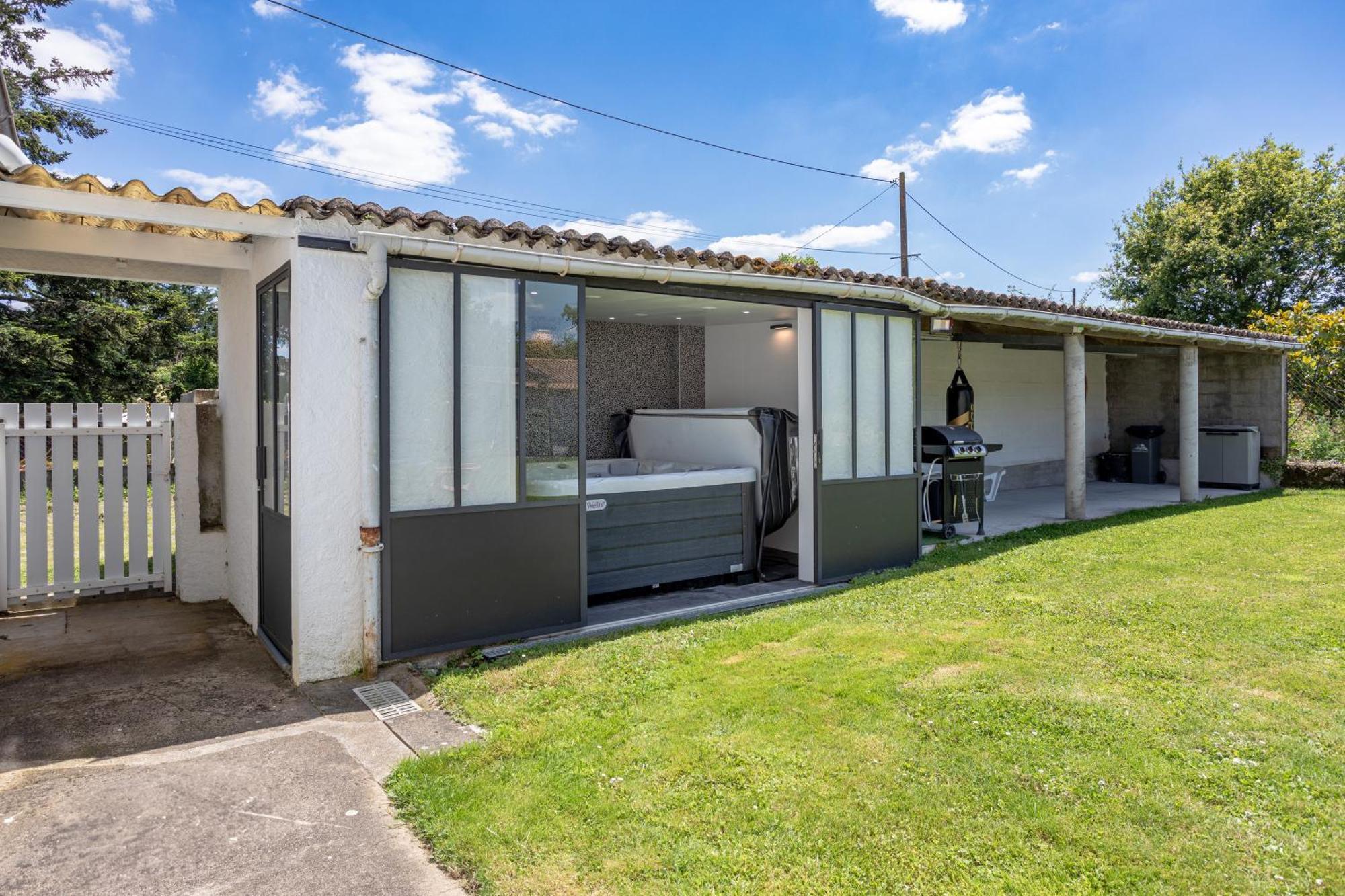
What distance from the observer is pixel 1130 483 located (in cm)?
1521

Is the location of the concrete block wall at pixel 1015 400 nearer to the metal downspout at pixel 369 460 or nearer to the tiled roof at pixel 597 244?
the tiled roof at pixel 597 244

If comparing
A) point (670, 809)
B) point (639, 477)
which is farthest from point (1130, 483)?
point (670, 809)

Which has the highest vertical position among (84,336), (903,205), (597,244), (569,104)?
(903,205)

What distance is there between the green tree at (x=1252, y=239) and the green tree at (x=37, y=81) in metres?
31.1

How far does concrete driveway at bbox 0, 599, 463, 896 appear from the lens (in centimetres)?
265

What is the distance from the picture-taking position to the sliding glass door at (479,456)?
15.5ft

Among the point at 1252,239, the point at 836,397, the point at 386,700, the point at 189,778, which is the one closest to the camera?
the point at 189,778

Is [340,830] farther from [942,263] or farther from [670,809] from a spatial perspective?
[942,263]

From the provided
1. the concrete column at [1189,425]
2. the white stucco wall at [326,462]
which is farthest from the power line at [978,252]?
the white stucco wall at [326,462]

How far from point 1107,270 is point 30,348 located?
1244 inches

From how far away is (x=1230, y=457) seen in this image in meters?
14.2

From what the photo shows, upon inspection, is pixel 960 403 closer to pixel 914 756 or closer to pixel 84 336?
pixel 914 756

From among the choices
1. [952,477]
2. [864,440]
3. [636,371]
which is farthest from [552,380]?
[952,477]

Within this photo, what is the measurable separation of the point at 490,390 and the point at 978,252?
95.8 feet
